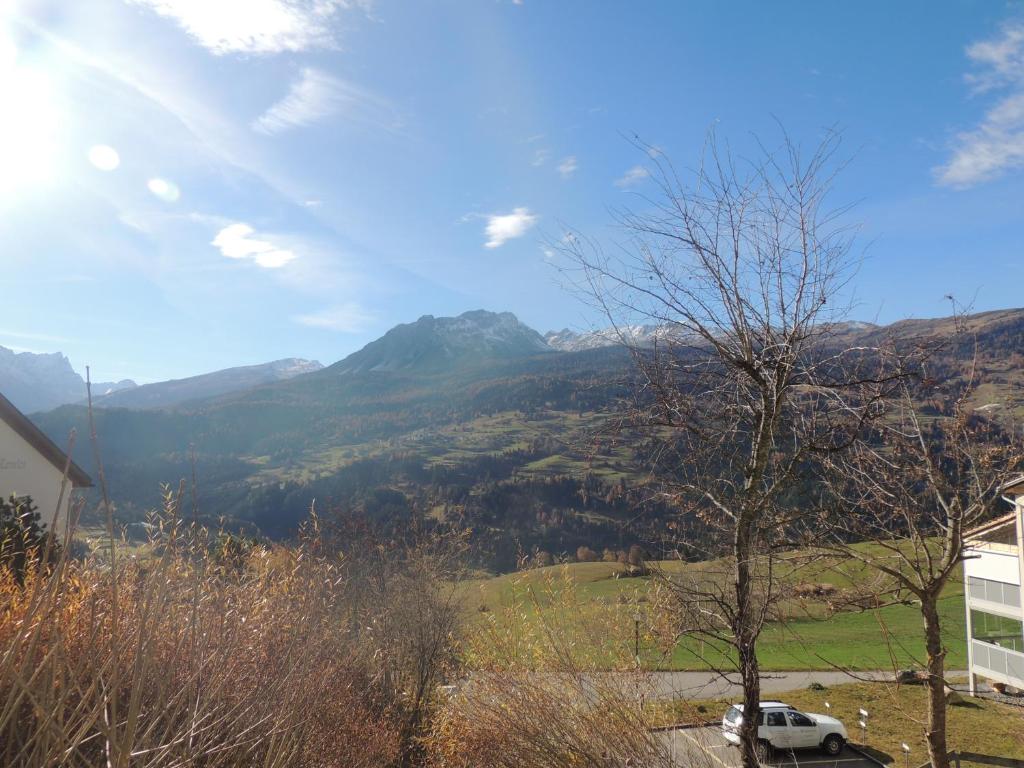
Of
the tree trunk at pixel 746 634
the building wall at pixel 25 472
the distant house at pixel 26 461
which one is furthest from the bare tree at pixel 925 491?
the building wall at pixel 25 472

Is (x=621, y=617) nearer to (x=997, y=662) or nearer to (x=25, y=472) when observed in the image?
(x=25, y=472)

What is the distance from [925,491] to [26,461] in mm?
26252

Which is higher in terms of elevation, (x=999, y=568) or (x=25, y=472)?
(x=25, y=472)

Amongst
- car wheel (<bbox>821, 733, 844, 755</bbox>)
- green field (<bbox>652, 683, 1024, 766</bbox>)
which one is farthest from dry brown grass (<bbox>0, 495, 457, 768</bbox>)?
car wheel (<bbox>821, 733, 844, 755</bbox>)

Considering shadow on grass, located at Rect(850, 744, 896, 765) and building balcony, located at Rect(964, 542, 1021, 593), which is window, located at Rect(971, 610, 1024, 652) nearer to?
building balcony, located at Rect(964, 542, 1021, 593)

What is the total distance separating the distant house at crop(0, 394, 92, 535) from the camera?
71.2ft

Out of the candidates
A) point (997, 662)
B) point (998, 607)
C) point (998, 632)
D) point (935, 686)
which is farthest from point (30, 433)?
point (998, 632)

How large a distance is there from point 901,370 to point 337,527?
1636 cm

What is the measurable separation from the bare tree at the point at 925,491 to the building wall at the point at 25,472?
23731mm

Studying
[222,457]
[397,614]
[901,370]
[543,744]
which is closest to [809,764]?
[397,614]

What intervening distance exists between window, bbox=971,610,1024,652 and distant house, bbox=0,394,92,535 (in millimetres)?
33002

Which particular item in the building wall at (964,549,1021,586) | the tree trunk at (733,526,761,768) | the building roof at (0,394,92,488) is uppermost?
the building roof at (0,394,92,488)

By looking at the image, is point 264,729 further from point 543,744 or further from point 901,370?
point 901,370

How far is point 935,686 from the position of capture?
6.68 m
